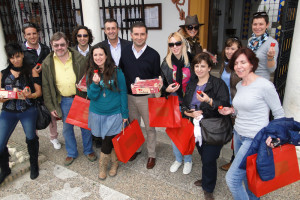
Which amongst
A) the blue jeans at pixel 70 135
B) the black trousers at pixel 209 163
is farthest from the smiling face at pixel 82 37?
the black trousers at pixel 209 163

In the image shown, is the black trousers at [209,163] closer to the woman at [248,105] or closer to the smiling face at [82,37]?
the woman at [248,105]

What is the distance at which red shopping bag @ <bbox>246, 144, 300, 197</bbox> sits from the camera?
1964 millimetres

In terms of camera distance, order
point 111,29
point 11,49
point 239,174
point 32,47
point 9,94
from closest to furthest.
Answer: point 239,174, point 9,94, point 11,49, point 111,29, point 32,47

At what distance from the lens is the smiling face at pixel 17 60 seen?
9.02 ft

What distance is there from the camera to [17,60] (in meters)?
2.77

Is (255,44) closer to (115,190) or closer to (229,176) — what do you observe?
(229,176)

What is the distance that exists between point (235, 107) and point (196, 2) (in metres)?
5.21

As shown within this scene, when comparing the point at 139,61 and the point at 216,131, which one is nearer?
the point at 216,131

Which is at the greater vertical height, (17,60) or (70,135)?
(17,60)

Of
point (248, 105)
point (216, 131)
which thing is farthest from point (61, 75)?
point (248, 105)

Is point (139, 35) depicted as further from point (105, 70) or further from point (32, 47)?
point (32, 47)

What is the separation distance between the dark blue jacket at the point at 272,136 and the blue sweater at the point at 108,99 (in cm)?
166

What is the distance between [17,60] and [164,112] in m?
1.95

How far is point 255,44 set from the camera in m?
2.96
